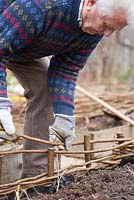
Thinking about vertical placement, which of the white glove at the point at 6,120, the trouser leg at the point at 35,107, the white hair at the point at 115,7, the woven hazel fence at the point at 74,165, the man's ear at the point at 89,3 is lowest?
the woven hazel fence at the point at 74,165

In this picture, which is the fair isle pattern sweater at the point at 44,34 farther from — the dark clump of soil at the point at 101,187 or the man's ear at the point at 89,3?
the dark clump of soil at the point at 101,187

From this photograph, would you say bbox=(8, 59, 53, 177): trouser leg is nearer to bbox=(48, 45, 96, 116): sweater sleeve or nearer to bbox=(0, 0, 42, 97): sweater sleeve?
bbox=(48, 45, 96, 116): sweater sleeve

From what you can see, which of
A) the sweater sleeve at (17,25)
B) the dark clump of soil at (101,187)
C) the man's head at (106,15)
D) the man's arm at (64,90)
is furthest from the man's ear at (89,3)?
the dark clump of soil at (101,187)

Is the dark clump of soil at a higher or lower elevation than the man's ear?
lower

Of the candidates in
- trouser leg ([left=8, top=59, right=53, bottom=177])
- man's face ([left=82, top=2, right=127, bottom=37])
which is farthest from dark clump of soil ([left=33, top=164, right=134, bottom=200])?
man's face ([left=82, top=2, right=127, bottom=37])

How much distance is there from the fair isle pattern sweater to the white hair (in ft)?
0.52

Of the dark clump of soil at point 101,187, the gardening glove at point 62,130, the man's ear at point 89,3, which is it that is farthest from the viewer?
the gardening glove at point 62,130

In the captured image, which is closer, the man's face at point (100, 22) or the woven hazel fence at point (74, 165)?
the man's face at point (100, 22)

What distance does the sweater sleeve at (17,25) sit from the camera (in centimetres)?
262

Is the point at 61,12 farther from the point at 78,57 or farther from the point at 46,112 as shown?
the point at 46,112

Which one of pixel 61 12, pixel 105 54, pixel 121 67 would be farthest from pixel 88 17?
pixel 121 67

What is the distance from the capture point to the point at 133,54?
11016 millimetres

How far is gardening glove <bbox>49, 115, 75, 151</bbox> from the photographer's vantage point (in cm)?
300

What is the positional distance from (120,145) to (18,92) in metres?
2.97
